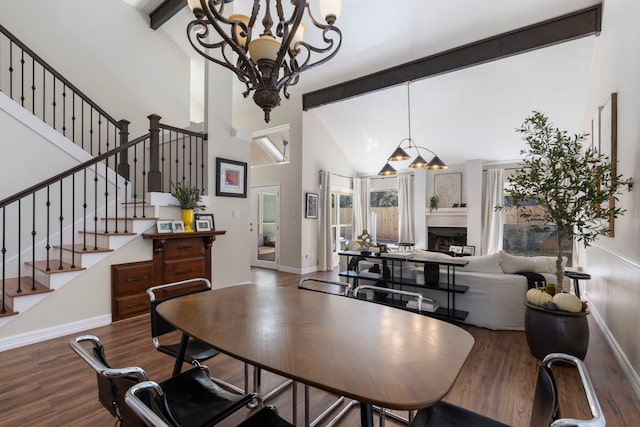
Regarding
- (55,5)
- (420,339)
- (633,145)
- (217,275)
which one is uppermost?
(55,5)

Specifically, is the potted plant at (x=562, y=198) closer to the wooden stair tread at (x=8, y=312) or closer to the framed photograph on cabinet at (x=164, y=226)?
the framed photograph on cabinet at (x=164, y=226)

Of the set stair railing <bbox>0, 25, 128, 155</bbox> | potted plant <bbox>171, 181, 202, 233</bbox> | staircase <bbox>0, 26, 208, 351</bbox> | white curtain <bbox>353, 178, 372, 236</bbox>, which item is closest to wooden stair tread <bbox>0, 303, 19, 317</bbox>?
staircase <bbox>0, 26, 208, 351</bbox>

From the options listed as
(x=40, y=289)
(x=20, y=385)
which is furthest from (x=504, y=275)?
(x=40, y=289)

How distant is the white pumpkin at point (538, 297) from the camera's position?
264 centimetres

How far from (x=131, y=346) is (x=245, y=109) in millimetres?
5652

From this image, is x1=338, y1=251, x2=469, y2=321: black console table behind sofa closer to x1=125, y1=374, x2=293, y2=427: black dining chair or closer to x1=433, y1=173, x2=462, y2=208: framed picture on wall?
x1=125, y1=374, x2=293, y2=427: black dining chair

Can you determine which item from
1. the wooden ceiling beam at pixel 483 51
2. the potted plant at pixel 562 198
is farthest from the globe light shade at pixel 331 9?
the wooden ceiling beam at pixel 483 51

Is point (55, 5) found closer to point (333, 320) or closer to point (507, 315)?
point (333, 320)

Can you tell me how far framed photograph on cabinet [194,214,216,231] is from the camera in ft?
14.0

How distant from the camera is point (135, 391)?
856 mm

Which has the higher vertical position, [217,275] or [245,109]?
[245,109]

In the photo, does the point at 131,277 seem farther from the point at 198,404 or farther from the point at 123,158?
the point at 198,404

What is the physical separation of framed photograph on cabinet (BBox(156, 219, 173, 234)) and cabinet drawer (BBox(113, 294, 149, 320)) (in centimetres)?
80

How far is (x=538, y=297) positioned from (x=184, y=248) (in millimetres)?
3994
